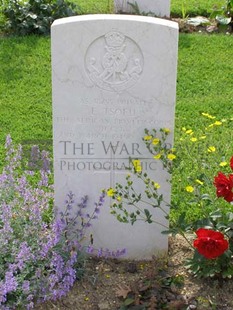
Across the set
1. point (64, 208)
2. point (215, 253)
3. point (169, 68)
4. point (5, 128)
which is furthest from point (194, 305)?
point (5, 128)

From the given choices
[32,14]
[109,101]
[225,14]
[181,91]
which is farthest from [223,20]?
[109,101]

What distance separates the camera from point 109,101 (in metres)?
4.30

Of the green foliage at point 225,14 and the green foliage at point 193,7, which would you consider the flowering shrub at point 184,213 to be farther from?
the green foliage at point 193,7

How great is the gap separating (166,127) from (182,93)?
9.47ft

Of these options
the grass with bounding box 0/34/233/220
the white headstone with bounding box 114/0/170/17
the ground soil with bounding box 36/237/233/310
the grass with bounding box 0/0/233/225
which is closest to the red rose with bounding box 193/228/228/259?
the ground soil with bounding box 36/237/233/310

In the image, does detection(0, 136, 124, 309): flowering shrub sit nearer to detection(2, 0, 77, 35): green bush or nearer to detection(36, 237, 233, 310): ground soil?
detection(36, 237, 233, 310): ground soil

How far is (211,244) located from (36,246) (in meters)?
1.02

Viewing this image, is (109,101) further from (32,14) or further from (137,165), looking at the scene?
(32,14)

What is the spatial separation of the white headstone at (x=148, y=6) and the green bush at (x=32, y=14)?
632 millimetres

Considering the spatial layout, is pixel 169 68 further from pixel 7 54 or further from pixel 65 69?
pixel 7 54

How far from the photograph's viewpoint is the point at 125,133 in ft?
14.3

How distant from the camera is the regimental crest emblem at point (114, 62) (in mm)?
4160

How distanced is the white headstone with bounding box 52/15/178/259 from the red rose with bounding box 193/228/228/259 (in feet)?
1.91

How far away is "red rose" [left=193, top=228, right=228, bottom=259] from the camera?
12.9 ft
